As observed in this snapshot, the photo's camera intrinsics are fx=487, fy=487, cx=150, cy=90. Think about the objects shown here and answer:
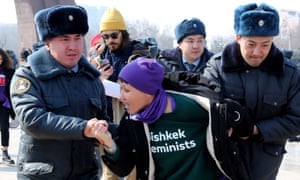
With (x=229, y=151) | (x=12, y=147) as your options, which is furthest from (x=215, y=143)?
(x=12, y=147)

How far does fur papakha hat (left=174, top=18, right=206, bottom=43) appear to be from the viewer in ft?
15.1

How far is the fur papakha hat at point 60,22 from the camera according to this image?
258 cm

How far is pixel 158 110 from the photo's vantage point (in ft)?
7.63

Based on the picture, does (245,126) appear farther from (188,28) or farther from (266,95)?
(188,28)

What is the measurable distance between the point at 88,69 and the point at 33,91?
433 millimetres

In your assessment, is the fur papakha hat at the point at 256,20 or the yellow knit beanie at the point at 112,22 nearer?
the fur papakha hat at the point at 256,20

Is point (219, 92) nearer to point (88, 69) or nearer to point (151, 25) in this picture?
point (88, 69)

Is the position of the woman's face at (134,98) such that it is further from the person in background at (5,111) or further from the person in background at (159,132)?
the person in background at (5,111)

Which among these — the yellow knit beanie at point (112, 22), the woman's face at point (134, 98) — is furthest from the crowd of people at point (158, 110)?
the yellow knit beanie at point (112, 22)

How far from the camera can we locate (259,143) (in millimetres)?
2619

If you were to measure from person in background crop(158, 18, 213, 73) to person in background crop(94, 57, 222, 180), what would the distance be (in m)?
2.18

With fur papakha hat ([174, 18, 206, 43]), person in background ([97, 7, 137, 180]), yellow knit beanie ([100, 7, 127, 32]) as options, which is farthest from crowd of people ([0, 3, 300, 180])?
yellow knit beanie ([100, 7, 127, 32])

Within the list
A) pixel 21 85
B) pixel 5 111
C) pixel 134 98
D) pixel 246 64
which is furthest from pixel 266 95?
pixel 5 111

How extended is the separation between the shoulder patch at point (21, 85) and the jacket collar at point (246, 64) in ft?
3.44
